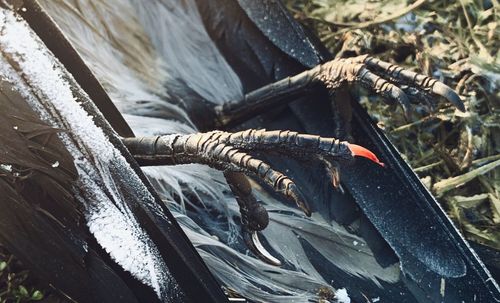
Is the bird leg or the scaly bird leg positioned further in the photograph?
the bird leg

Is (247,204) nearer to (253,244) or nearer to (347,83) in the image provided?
(253,244)

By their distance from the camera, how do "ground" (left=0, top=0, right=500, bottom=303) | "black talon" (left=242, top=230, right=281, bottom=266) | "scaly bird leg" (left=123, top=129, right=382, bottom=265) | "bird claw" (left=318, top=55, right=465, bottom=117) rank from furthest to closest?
1. "ground" (left=0, top=0, right=500, bottom=303)
2. "bird claw" (left=318, top=55, right=465, bottom=117)
3. "black talon" (left=242, top=230, right=281, bottom=266)
4. "scaly bird leg" (left=123, top=129, right=382, bottom=265)

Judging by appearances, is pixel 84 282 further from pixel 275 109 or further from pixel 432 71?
pixel 432 71

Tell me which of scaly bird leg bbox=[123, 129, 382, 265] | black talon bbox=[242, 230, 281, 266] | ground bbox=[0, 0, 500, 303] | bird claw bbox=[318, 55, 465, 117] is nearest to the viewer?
scaly bird leg bbox=[123, 129, 382, 265]

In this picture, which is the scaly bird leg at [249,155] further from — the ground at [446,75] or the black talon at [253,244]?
the ground at [446,75]

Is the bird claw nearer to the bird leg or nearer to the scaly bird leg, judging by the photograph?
the bird leg

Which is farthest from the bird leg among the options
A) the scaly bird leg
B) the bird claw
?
the scaly bird leg
